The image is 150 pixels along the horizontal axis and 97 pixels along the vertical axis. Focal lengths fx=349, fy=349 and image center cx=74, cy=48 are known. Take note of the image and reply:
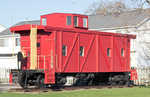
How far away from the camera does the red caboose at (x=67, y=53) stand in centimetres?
2377

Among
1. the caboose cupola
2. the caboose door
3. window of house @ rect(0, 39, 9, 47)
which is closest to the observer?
the caboose door

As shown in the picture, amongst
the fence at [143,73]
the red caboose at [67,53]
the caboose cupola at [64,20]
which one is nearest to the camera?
the red caboose at [67,53]

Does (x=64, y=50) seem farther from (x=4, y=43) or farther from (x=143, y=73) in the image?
(x=4, y=43)

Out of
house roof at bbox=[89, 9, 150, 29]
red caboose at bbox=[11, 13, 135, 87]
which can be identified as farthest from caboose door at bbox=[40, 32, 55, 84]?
house roof at bbox=[89, 9, 150, 29]

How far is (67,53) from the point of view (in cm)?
2502

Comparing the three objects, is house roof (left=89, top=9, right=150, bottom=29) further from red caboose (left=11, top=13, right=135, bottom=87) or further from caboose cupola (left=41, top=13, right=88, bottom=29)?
caboose cupola (left=41, top=13, right=88, bottom=29)

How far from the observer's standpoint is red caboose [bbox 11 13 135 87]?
78.0 feet

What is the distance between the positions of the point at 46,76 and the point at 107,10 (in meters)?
7.22

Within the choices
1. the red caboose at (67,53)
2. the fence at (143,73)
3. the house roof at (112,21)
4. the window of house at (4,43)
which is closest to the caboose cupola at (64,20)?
the red caboose at (67,53)

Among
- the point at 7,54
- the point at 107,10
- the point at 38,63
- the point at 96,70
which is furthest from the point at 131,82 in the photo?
the point at 7,54

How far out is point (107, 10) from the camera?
85.6 feet

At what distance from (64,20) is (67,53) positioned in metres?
3.38

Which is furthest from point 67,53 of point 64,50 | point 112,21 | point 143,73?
point 112,21

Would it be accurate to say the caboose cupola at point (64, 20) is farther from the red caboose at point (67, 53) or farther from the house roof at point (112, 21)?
the house roof at point (112, 21)
